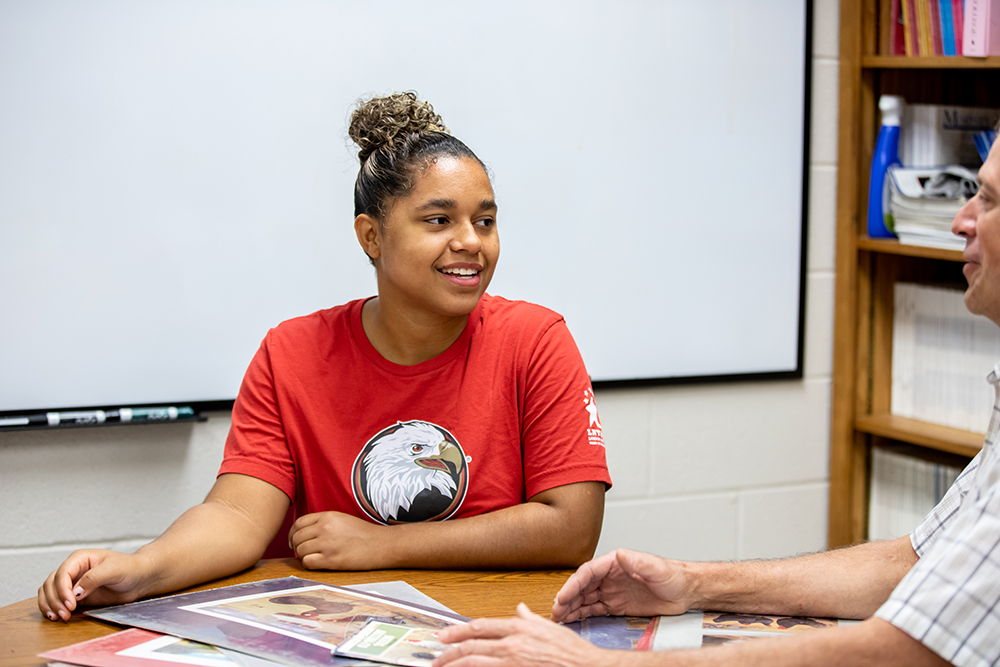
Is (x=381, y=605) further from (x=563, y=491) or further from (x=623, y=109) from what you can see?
(x=623, y=109)

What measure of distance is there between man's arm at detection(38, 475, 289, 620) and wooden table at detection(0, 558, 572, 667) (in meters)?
0.02

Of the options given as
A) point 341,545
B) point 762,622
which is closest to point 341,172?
point 341,545

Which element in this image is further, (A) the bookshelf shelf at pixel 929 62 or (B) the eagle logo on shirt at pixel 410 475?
(A) the bookshelf shelf at pixel 929 62

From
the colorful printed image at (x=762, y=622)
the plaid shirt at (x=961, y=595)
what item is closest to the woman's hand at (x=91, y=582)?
the colorful printed image at (x=762, y=622)

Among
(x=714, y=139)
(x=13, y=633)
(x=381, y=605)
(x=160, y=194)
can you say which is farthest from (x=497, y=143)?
(x=13, y=633)

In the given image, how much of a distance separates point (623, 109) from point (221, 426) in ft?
3.91

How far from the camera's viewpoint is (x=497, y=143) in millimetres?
2119

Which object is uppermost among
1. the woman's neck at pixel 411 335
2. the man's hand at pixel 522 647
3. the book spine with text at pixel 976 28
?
the book spine with text at pixel 976 28

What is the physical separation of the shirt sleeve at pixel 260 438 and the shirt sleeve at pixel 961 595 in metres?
0.95

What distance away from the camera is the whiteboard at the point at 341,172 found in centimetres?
184

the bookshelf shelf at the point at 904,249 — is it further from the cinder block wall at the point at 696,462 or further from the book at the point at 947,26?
the book at the point at 947,26

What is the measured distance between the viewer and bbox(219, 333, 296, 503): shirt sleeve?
1477mm

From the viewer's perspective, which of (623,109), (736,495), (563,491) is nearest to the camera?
(563,491)

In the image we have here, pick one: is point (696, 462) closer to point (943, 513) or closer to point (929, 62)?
point (929, 62)
